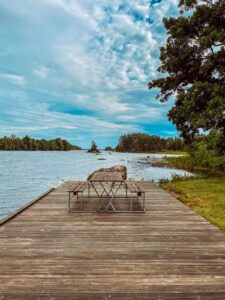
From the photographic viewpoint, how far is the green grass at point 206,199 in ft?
22.1

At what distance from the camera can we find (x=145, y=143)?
5522 inches

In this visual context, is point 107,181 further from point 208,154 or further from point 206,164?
point 206,164

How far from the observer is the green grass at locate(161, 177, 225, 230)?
6.72m

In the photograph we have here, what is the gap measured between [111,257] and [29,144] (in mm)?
149837

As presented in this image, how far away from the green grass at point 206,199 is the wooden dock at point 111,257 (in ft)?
2.06

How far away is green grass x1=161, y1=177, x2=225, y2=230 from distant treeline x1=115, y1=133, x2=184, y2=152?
10924 centimetres

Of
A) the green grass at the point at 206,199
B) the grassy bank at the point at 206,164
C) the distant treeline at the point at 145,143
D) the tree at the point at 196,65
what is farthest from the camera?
the distant treeline at the point at 145,143

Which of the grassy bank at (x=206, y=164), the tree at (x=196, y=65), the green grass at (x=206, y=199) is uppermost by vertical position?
the tree at (x=196, y=65)

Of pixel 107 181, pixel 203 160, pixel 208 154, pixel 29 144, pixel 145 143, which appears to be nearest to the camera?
pixel 107 181

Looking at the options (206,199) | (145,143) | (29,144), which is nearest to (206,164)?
(206,199)

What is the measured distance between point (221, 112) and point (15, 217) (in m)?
9.52

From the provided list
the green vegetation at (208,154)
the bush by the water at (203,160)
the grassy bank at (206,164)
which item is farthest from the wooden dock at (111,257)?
the grassy bank at (206,164)

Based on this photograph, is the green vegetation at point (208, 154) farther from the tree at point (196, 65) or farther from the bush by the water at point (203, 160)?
the tree at point (196, 65)

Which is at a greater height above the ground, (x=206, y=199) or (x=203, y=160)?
(x=203, y=160)
